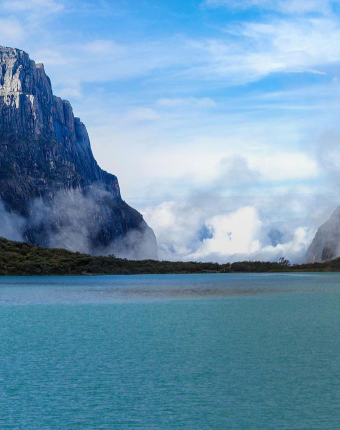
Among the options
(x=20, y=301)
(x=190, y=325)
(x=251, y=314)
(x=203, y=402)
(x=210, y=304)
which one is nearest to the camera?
(x=203, y=402)

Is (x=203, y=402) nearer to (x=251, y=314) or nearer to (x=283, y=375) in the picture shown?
(x=283, y=375)

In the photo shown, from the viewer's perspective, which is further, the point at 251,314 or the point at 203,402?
the point at 251,314

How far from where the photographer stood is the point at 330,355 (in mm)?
51188

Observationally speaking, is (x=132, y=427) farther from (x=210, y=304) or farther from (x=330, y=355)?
(x=210, y=304)

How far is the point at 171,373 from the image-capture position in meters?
44.3

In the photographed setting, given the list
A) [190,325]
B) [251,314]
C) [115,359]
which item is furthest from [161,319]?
[115,359]

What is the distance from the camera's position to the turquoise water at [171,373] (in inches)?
1298

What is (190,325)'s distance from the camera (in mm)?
75188

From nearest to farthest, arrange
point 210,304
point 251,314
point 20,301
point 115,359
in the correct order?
point 115,359 → point 251,314 → point 210,304 → point 20,301

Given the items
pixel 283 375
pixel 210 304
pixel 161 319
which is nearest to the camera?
pixel 283 375

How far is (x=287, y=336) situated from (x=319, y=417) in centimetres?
3109

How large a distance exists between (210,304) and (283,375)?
6842cm

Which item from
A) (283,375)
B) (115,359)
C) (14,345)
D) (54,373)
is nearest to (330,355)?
(283,375)

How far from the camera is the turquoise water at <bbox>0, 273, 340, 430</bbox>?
33.0 meters
